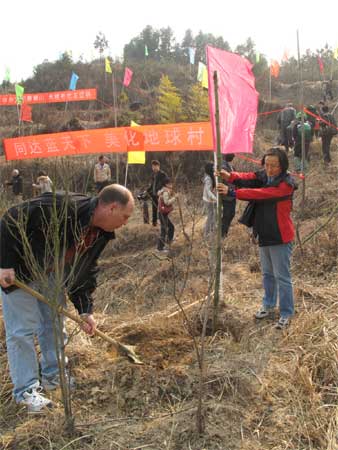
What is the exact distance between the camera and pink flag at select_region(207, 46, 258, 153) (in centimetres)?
327

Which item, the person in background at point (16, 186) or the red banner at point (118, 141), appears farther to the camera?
the person in background at point (16, 186)

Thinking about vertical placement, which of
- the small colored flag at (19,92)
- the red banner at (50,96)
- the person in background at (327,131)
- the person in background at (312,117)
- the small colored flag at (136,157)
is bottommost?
the small colored flag at (136,157)

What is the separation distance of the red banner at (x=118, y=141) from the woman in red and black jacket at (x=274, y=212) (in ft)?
18.4

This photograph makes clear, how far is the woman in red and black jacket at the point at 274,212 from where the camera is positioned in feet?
10.5

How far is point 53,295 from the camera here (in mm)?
2061

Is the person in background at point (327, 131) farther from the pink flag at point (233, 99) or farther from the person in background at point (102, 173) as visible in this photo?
the pink flag at point (233, 99)

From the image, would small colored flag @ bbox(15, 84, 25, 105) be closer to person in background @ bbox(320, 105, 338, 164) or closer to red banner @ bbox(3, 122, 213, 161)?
red banner @ bbox(3, 122, 213, 161)

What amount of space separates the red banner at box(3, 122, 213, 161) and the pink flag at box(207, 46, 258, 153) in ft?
17.3

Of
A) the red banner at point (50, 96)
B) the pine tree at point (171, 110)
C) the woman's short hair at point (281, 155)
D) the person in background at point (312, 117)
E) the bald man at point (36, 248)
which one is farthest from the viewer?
the red banner at point (50, 96)

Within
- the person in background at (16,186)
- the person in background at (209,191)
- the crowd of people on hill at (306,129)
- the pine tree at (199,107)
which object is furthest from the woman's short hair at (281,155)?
the pine tree at (199,107)

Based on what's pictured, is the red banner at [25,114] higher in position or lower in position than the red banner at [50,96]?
lower

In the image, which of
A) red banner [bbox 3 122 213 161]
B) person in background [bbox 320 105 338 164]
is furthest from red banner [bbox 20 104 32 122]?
person in background [bbox 320 105 338 164]

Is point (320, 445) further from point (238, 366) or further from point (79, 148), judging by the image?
point (79, 148)

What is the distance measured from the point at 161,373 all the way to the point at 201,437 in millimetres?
571
